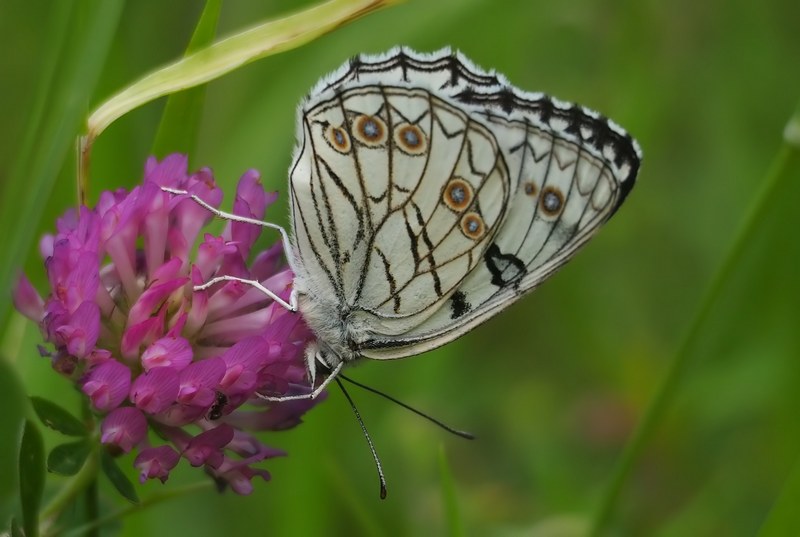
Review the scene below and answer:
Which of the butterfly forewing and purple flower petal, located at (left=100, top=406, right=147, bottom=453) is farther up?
the butterfly forewing

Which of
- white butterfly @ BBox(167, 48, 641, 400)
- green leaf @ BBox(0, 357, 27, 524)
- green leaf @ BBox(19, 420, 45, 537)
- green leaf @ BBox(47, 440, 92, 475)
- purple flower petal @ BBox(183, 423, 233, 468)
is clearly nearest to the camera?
green leaf @ BBox(0, 357, 27, 524)

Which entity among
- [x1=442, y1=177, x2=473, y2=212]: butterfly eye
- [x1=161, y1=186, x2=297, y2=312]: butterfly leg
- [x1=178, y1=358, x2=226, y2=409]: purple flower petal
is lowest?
[x1=178, y1=358, x2=226, y2=409]: purple flower petal

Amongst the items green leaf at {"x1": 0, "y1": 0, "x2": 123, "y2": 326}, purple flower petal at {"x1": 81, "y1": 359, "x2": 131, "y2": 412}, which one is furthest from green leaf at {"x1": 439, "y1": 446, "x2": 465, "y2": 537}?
green leaf at {"x1": 0, "y1": 0, "x2": 123, "y2": 326}

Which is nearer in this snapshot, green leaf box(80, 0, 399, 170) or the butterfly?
green leaf box(80, 0, 399, 170)

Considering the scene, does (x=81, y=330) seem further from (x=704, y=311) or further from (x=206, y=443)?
(x=704, y=311)

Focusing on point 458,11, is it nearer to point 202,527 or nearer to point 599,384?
point 599,384

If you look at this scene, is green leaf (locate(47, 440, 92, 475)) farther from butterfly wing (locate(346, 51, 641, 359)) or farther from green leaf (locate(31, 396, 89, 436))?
butterfly wing (locate(346, 51, 641, 359))

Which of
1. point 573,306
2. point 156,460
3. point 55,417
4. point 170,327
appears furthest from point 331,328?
point 573,306
